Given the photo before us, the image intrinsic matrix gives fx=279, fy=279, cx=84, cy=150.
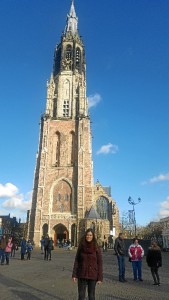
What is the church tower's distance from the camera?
144 ft

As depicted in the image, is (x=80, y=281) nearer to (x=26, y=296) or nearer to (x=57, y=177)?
(x=26, y=296)

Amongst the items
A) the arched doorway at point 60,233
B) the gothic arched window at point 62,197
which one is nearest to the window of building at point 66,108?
the gothic arched window at point 62,197

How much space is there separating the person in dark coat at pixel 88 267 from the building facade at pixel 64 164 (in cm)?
3792

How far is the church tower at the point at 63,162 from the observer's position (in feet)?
144

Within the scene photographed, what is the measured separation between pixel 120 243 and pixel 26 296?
4.30 meters

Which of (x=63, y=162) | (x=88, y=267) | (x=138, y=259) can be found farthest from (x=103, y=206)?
(x=88, y=267)

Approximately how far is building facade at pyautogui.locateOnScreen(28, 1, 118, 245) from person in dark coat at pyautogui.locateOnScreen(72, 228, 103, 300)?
124 feet

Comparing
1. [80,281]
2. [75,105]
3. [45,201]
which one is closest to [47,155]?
[45,201]

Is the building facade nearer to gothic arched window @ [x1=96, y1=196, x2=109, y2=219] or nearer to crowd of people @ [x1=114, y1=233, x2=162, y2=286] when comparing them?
gothic arched window @ [x1=96, y1=196, x2=109, y2=219]

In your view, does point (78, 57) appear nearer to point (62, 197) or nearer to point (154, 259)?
point (62, 197)

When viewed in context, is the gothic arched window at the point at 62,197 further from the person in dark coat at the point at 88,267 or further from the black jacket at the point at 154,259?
the person in dark coat at the point at 88,267

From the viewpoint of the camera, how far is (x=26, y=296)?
6730 millimetres

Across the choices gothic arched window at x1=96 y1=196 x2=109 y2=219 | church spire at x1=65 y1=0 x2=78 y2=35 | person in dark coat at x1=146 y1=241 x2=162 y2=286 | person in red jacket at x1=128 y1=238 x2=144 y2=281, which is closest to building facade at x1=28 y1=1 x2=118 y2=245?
church spire at x1=65 y1=0 x2=78 y2=35

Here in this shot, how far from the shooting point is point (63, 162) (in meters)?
48.0
